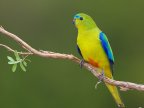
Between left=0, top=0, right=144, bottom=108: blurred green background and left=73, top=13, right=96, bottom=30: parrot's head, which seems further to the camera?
left=0, top=0, right=144, bottom=108: blurred green background

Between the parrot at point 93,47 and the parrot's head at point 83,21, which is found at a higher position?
the parrot's head at point 83,21

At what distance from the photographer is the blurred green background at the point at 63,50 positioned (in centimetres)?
878

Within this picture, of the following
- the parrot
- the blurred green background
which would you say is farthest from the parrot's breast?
the blurred green background

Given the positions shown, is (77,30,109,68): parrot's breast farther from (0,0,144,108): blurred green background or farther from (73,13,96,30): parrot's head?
(0,0,144,108): blurred green background

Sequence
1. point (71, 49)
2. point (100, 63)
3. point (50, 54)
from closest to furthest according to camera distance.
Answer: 1. point (50, 54)
2. point (100, 63)
3. point (71, 49)

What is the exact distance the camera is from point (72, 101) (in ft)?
29.1

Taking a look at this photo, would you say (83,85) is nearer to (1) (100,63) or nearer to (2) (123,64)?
(2) (123,64)

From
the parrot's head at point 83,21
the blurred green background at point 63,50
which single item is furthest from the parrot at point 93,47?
the blurred green background at point 63,50

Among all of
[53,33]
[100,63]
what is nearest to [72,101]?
[53,33]

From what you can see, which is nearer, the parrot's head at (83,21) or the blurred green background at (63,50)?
the parrot's head at (83,21)

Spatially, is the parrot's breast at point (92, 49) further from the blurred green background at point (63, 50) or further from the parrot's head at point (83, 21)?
the blurred green background at point (63, 50)

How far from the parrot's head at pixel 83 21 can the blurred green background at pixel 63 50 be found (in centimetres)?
389

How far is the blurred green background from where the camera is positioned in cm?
878

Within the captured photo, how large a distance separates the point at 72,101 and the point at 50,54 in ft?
15.2
